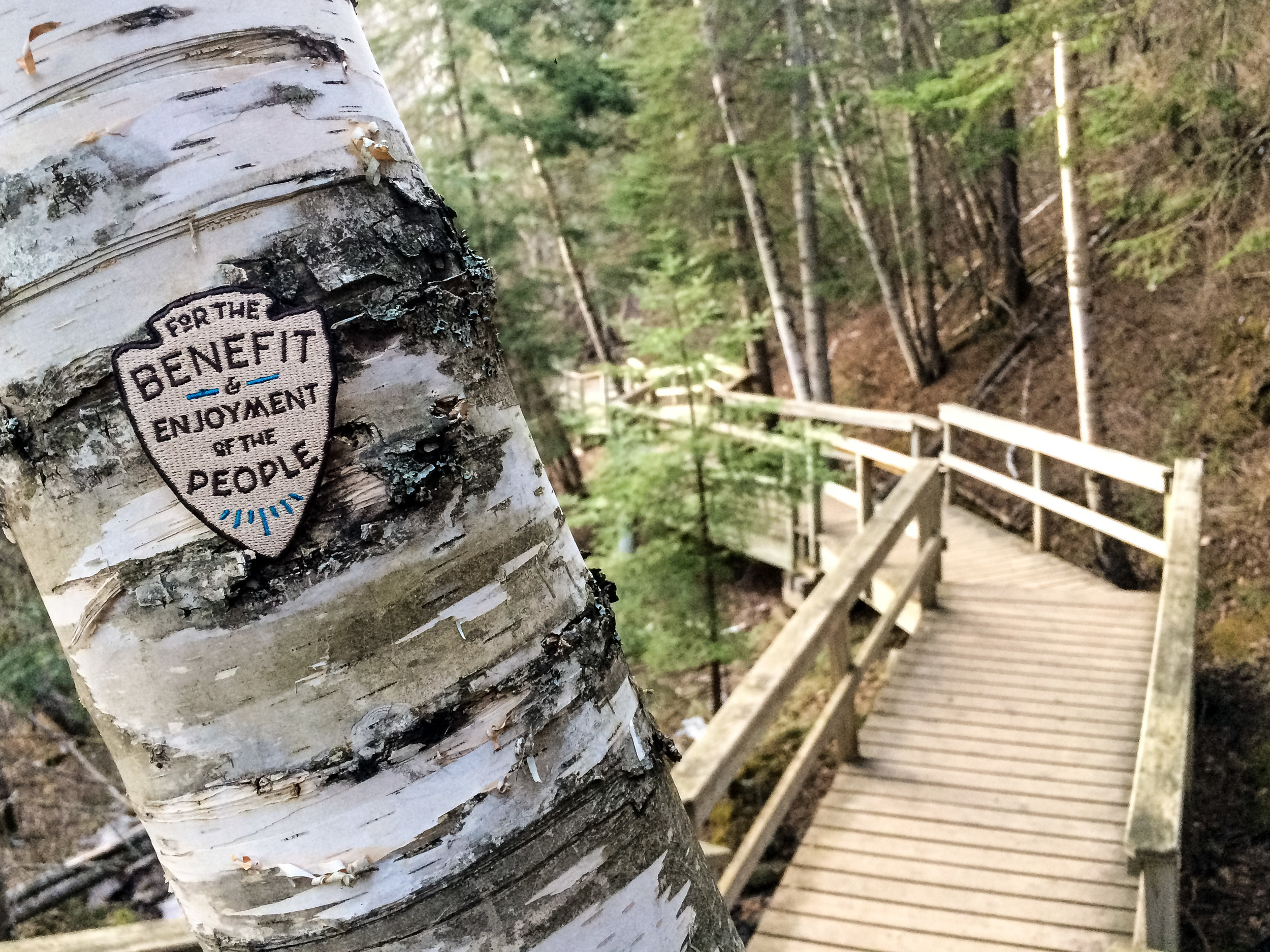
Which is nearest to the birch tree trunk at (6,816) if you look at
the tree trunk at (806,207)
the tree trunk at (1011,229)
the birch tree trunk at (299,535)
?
the birch tree trunk at (299,535)

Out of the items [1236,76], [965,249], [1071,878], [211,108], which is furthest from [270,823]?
[965,249]

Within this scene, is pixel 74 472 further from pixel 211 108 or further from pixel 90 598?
pixel 211 108

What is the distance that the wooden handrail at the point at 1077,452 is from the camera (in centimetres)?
468

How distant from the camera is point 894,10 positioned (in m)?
8.74

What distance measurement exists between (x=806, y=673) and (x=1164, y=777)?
1.41 m

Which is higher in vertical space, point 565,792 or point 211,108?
point 211,108

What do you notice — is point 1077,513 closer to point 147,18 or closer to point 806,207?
point 806,207

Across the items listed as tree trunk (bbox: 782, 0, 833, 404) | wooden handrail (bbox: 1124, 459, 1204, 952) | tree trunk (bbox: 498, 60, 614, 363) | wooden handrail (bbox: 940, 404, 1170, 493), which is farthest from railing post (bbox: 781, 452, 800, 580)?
tree trunk (bbox: 498, 60, 614, 363)

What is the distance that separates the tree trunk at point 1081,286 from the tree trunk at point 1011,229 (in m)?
4.05

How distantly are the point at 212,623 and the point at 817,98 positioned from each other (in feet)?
35.2

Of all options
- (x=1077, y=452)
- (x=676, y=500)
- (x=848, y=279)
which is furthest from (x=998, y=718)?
(x=848, y=279)

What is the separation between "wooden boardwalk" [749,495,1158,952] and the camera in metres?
2.94

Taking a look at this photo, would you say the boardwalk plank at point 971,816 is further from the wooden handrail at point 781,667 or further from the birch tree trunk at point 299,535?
the birch tree trunk at point 299,535

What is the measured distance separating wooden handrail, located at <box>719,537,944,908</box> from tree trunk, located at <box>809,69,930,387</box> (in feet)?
17.9
